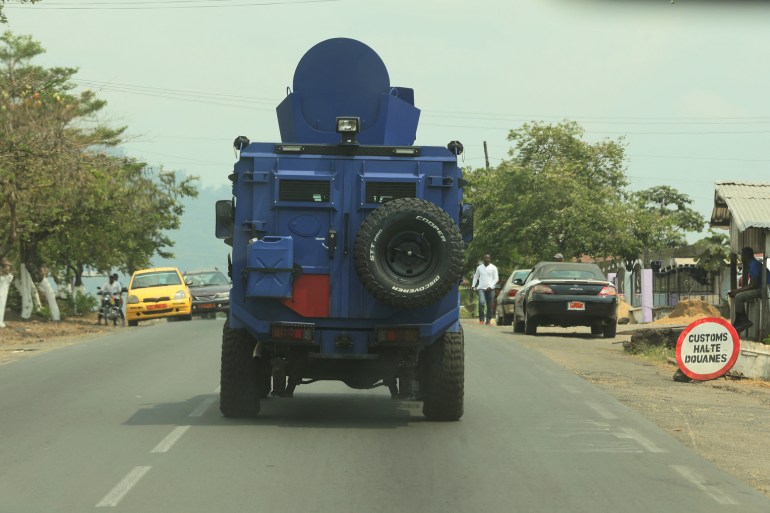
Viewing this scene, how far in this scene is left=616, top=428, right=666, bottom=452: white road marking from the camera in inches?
405

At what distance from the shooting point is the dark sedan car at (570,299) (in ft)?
85.1

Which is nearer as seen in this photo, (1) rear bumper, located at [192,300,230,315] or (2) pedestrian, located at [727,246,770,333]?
(2) pedestrian, located at [727,246,770,333]

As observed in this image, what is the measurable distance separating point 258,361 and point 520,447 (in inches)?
126

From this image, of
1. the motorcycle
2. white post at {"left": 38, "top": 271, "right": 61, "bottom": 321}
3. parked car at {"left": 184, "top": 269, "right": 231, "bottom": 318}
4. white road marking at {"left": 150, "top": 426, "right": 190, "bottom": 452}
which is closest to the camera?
white road marking at {"left": 150, "top": 426, "right": 190, "bottom": 452}

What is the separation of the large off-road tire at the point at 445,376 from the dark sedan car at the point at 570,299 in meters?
14.2

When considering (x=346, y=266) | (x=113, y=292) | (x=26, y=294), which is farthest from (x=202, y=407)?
(x=26, y=294)

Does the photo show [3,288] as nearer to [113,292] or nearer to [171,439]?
[113,292]

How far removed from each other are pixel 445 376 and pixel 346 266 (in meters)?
1.45

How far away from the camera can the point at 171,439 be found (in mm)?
10648

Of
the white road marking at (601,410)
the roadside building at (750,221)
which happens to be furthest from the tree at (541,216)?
the white road marking at (601,410)

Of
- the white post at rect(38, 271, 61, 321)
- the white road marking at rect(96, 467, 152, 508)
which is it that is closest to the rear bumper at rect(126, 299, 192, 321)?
the white post at rect(38, 271, 61, 321)

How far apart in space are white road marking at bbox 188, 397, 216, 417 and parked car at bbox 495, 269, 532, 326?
700 inches

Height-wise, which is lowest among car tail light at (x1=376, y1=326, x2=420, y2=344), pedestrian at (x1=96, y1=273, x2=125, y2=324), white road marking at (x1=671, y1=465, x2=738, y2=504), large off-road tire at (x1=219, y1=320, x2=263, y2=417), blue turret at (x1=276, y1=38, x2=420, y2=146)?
white road marking at (x1=671, y1=465, x2=738, y2=504)

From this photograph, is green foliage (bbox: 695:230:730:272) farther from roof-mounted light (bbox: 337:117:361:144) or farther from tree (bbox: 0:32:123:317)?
roof-mounted light (bbox: 337:117:361:144)
